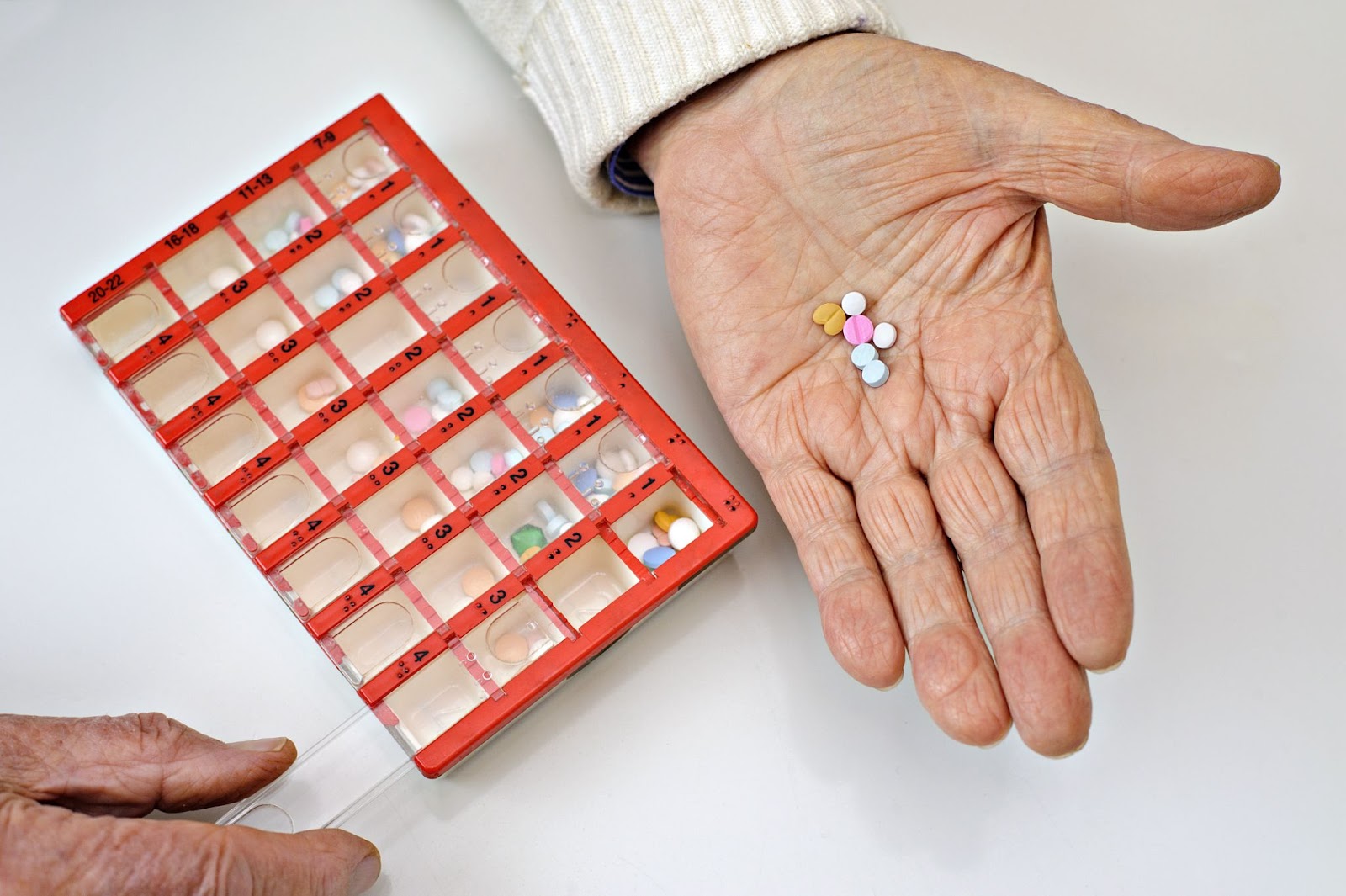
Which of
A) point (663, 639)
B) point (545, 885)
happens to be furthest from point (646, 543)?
point (545, 885)

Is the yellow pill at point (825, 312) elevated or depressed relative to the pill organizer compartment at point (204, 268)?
depressed

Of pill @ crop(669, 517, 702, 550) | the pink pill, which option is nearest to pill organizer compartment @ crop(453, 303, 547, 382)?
pill @ crop(669, 517, 702, 550)

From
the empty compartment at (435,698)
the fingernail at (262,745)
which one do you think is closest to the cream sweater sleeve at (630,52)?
the empty compartment at (435,698)

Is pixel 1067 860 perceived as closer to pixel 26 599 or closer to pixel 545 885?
pixel 545 885

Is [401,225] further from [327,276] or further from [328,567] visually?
[328,567]

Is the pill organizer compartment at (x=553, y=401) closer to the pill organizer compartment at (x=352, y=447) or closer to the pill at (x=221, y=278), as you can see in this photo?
the pill organizer compartment at (x=352, y=447)
